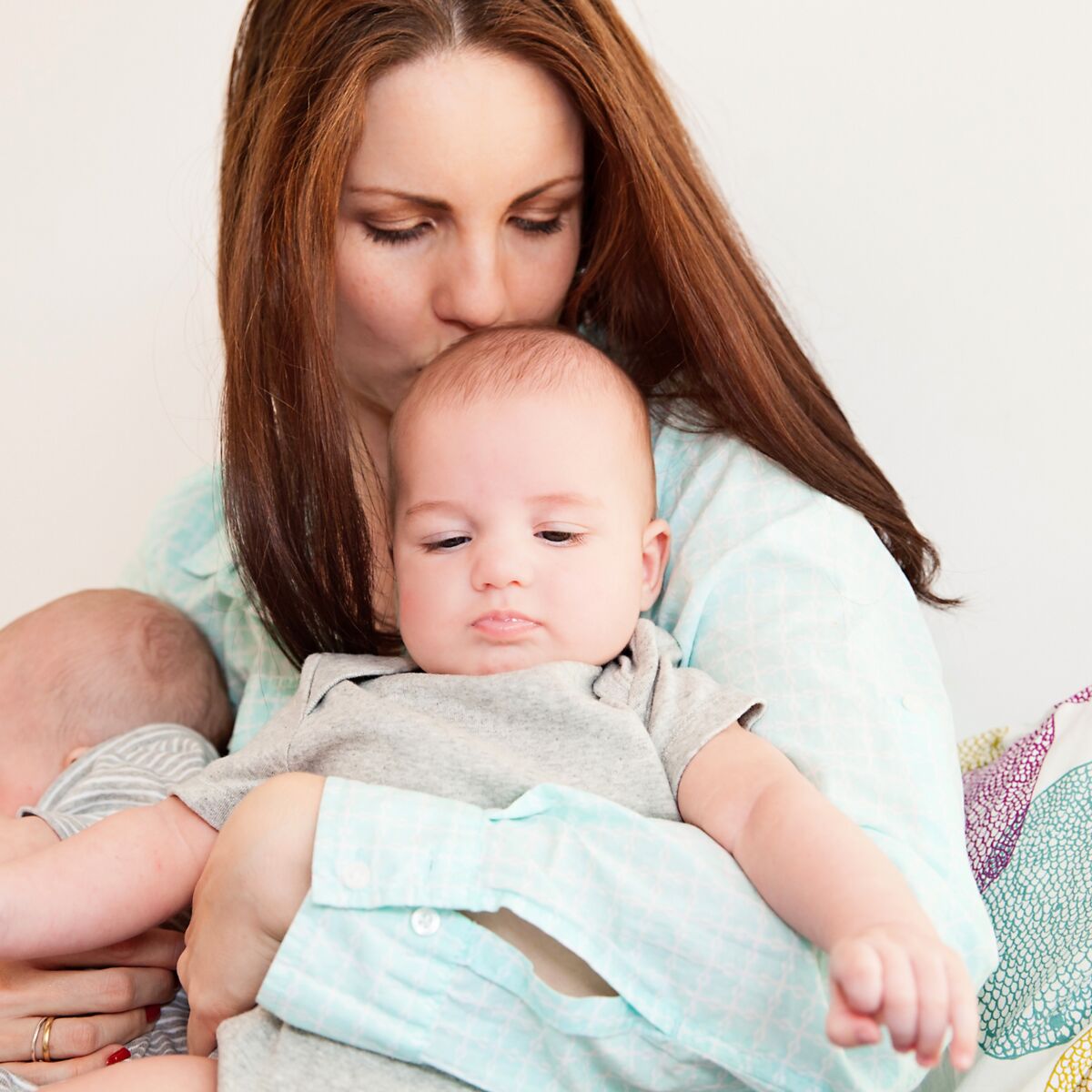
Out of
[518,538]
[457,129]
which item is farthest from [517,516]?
[457,129]

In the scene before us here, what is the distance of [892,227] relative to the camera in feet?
7.32

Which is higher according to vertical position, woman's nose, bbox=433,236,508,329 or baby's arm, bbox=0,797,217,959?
woman's nose, bbox=433,236,508,329

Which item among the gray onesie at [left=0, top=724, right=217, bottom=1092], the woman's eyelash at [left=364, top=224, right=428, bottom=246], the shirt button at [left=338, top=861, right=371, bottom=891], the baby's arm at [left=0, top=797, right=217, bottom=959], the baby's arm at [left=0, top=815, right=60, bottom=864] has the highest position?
the woman's eyelash at [left=364, top=224, right=428, bottom=246]

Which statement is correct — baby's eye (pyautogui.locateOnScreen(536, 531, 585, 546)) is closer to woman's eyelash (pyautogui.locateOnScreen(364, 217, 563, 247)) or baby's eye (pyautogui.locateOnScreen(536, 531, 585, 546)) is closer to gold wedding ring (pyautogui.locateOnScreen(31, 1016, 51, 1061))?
woman's eyelash (pyautogui.locateOnScreen(364, 217, 563, 247))

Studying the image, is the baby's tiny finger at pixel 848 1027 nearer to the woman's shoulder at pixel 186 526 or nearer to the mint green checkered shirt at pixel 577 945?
the mint green checkered shirt at pixel 577 945

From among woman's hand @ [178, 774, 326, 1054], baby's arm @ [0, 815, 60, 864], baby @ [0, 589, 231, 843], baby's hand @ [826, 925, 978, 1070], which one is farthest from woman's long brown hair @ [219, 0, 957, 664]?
baby's hand @ [826, 925, 978, 1070]

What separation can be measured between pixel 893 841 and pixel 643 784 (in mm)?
225

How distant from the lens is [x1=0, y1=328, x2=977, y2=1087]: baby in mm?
1295

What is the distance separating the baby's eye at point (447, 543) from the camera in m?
1.45

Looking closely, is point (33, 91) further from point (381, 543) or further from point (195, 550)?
point (381, 543)

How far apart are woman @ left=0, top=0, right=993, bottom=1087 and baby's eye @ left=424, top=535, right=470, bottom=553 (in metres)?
0.22

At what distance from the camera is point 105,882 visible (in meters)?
1.36

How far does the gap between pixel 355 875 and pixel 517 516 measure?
412 mm

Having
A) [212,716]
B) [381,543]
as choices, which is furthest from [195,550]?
[381,543]
